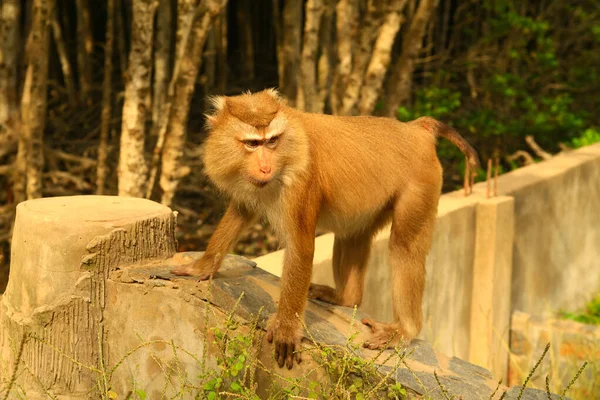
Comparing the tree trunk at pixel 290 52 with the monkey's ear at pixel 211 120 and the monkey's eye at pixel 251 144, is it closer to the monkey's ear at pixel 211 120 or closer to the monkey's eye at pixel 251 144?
the monkey's ear at pixel 211 120

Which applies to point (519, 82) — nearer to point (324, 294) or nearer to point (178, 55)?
point (178, 55)

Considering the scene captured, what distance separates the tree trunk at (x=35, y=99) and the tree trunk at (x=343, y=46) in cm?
270

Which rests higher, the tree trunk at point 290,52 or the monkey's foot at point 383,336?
the tree trunk at point 290,52

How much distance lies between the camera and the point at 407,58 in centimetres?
916

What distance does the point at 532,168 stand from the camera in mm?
9906

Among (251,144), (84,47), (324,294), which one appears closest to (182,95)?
(324,294)

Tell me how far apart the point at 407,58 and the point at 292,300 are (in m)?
5.53

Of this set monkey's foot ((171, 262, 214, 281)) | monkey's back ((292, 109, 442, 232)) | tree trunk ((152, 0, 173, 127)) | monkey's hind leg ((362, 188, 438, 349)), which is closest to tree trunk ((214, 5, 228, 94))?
tree trunk ((152, 0, 173, 127))

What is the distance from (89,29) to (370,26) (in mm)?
4389

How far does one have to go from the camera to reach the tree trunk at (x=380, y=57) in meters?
8.29

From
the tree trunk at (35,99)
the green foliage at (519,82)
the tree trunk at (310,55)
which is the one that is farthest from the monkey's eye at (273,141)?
the green foliage at (519,82)

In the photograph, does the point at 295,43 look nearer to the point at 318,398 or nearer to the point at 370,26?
the point at 370,26

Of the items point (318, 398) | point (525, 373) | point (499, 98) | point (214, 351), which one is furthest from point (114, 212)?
point (499, 98)

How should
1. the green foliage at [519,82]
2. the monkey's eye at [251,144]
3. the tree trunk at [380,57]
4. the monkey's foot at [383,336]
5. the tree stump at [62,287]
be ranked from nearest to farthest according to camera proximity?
1. the tree stump at [62,287]
2. the monkey's eye at [251,144]
3. the monkey's foot at [383,336]
4. the tree trunk at [380,57]
5. the green foliage at [519,82]
